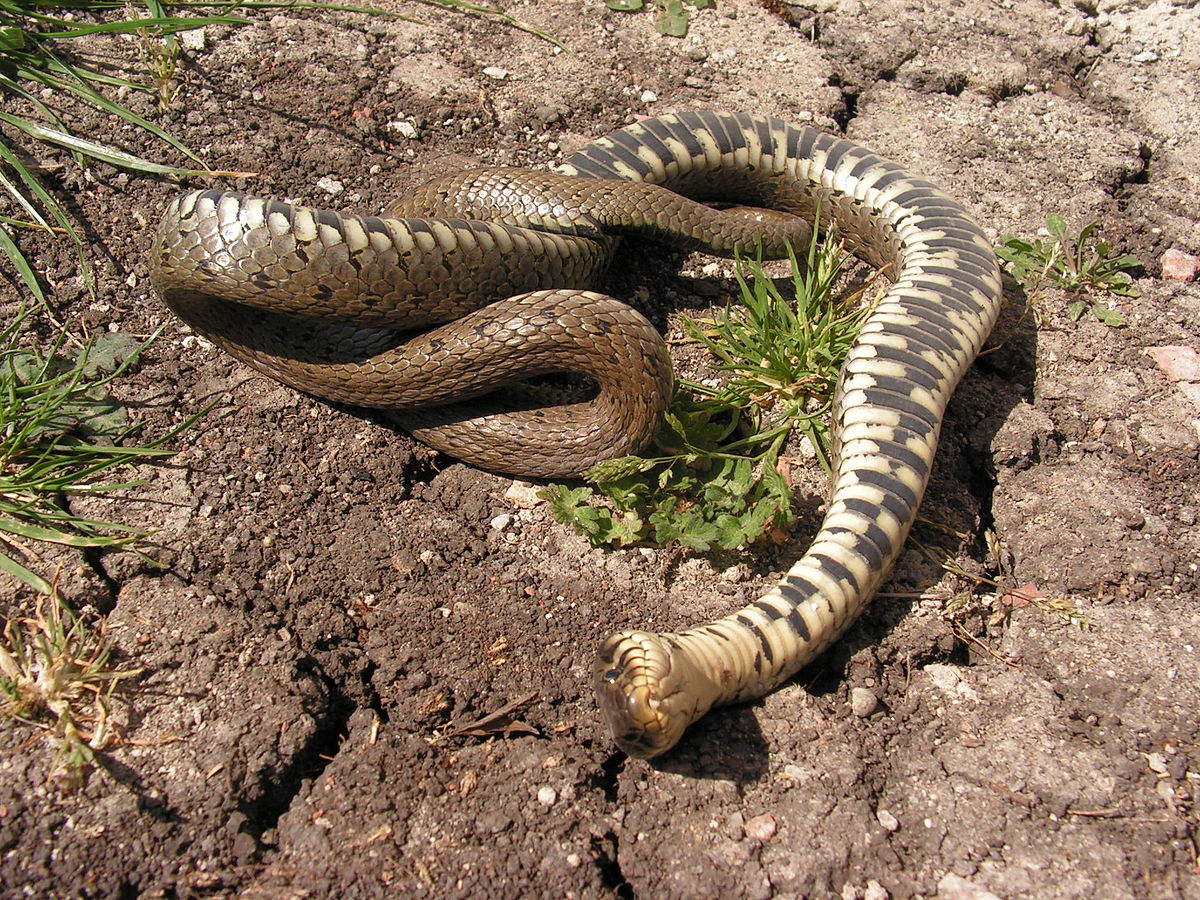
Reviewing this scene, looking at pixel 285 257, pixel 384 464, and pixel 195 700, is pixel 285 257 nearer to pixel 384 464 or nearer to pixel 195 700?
pixel 384 464

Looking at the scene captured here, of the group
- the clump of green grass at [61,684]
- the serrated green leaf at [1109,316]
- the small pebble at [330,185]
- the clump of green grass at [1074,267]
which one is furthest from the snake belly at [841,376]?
the clump of green grass at [61,684]

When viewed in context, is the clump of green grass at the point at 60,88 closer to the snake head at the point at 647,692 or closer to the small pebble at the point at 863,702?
the snake head at the point at 647,692

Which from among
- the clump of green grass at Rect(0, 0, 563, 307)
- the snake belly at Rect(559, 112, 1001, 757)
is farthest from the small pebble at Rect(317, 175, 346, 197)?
the snake belly at Rect(559, 112, 1001, 757)

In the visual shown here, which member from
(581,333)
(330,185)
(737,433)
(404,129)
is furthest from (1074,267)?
(330,185)

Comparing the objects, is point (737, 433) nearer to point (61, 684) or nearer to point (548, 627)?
point (548, 627)

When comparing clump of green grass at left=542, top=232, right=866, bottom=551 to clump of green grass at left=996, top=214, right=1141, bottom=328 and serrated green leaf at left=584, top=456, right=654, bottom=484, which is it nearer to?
serrated green leaf at left=584, top=456, right=654, bottom=484
